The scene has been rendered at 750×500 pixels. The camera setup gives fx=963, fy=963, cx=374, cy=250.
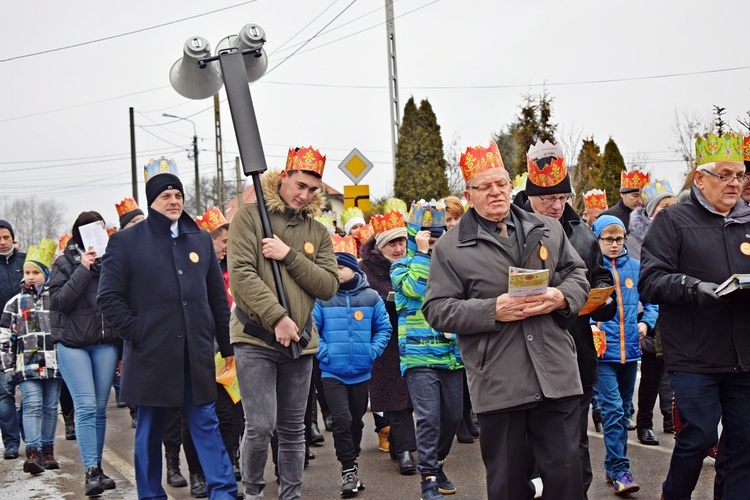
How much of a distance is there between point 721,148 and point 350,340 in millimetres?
3436

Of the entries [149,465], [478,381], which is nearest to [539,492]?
[478,381]

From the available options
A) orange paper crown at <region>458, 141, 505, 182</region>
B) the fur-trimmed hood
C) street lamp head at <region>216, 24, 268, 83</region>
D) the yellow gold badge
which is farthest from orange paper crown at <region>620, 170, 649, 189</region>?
the yellow gold badge

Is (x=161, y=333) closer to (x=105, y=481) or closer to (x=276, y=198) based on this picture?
(x=276, y=198)

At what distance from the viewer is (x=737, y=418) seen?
5.59 meters

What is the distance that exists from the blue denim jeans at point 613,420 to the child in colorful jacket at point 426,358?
1.08 m

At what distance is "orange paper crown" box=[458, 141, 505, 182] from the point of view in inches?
209

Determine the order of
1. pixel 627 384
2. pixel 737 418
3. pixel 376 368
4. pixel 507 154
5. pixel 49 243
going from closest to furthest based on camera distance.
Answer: pixel 737 418
pixel 627 384
pixel 376 368
pixel 49 243
pixel 507 154

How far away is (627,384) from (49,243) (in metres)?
5.58

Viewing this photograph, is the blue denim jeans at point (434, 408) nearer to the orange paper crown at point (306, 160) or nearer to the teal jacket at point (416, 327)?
the teal jacket at point (416, 327)

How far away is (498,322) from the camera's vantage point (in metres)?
4.92

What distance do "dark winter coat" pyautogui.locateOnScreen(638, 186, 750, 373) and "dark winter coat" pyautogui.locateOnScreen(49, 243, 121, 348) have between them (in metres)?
4.28

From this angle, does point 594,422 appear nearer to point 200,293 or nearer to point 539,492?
point 539,492

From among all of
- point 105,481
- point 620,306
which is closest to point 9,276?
point 105,481

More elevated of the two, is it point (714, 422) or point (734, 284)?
point (734, 284)
